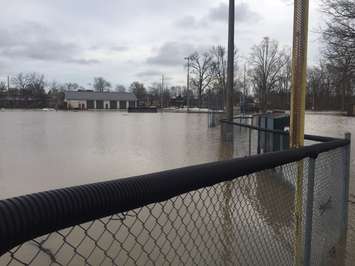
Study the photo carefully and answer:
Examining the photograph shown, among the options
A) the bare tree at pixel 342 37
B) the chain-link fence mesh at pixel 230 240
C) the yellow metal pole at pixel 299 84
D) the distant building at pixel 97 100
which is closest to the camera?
the yellow metal pole at pixel 299 84

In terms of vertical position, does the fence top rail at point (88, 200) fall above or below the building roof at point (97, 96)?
above

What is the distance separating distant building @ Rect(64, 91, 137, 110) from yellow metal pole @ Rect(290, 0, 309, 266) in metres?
117

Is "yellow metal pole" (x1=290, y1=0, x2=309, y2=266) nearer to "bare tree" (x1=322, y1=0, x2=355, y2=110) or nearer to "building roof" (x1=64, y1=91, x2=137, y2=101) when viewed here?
"bare tree" (x1=322, y1=0, x2=355, y2=110)

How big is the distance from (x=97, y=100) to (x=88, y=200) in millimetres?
124512

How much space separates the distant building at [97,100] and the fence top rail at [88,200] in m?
119

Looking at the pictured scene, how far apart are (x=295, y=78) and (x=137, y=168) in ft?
28.7

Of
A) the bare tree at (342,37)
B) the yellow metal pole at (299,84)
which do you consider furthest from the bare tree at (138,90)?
the yellow metal pole at (299,84)

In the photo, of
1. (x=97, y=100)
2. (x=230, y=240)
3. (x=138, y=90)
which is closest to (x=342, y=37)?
(x=230, y=240)

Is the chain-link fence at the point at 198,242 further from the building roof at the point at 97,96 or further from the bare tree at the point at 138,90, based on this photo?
the bare tree at the point at 138,90

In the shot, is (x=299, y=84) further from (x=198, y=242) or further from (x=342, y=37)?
(x=342, y=37)

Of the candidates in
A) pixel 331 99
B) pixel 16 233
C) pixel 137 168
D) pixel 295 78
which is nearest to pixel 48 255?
pixel 295 78

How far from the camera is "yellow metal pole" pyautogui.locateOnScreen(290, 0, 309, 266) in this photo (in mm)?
3795

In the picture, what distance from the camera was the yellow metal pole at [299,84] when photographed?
3795 mm

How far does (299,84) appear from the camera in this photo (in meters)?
3.82
